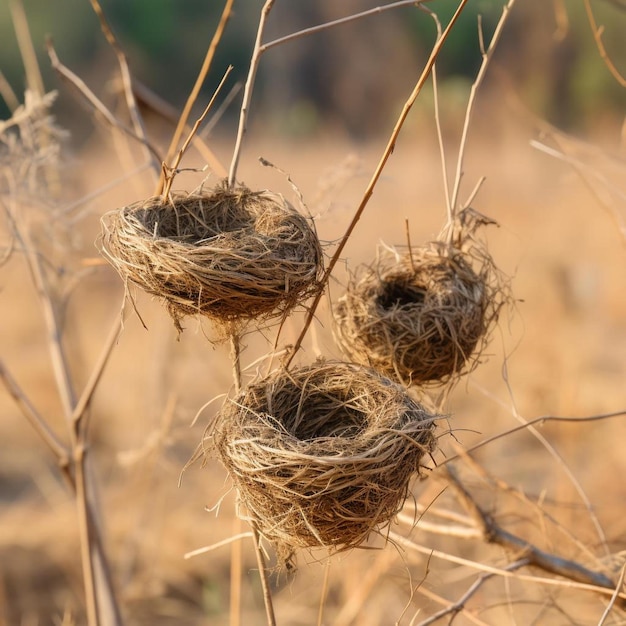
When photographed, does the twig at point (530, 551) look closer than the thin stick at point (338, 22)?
No

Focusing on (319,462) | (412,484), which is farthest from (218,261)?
(412,484)

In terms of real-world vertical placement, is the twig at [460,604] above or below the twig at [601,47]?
Answer: below

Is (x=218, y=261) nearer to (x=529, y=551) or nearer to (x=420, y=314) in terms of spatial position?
(x=420, y=314)

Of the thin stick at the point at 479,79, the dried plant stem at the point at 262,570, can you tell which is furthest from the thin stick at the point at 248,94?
the dried plant stem at the point at 262,570

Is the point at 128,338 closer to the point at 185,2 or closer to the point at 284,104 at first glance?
the point at 284,104

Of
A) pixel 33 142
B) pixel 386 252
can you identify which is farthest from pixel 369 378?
pixel 33 142

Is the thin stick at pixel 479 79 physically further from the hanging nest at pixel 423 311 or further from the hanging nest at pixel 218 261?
the hanging nest at pixel 218 261

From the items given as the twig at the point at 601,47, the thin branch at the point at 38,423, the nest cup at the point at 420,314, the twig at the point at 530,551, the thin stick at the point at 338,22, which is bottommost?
the twig at the point at 530,551

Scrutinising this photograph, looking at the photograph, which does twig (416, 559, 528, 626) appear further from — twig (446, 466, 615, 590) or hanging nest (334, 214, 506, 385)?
hanging nest (334, 214, 506, 385)
